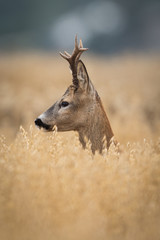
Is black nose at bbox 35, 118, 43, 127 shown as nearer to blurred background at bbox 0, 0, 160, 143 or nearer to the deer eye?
the deer eye

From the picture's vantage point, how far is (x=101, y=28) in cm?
12800

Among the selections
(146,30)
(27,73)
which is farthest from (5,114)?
(146,30)

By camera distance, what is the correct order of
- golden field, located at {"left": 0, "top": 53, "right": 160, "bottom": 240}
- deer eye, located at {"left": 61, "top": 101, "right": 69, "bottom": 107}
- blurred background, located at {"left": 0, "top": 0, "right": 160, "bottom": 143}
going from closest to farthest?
golden field, located at {"left": 0, "top": 53, "right": 160, "bottom": 240} < deer eye, located at {"left": 61, "top": 101, "right": 69, "bottom": 107} < blurred background, located at {"left": 0, "top": 0, "right": 160, "bottom": 143}

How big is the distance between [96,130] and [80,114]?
0.33m

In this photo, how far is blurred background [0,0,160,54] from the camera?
103625mm

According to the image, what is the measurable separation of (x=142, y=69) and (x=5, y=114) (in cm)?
1711

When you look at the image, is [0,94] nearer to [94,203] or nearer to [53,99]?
[53,99]

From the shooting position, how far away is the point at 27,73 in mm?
24562

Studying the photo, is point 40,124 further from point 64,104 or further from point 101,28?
point 101,28

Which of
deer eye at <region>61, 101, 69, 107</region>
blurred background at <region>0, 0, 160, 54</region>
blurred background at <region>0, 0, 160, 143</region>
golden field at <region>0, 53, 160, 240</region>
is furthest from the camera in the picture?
blurred background at <region>0, 0, 160, 54</region>

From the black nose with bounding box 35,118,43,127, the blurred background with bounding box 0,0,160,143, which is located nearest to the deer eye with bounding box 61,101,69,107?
the black nose with bounding box 35,118,43,127

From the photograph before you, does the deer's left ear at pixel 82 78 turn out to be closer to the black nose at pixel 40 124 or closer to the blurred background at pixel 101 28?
the black nose at pixel 40 124

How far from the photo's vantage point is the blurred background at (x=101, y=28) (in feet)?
340

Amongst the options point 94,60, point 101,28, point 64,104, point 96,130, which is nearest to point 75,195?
point 96,130
